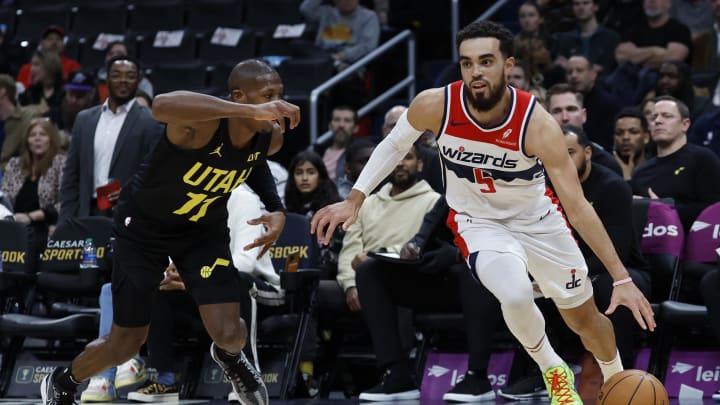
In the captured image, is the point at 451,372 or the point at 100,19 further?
the point at 100,19

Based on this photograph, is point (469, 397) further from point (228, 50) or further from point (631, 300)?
point (228, 50)

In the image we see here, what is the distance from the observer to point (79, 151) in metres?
8.27

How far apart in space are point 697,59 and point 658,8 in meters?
0.76

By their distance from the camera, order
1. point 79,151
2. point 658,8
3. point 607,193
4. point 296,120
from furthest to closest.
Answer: point 658,8, point 79,151, point 607,193, point 296,120

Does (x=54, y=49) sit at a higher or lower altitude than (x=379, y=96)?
higher

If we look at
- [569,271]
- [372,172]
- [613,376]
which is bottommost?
[613,376]

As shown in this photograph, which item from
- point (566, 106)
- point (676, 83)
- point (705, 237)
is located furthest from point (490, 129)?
point (676, 83)

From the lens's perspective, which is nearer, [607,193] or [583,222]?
[583,222]

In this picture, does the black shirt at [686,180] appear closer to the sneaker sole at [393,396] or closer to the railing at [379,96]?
the sneaker sole at [393,396]

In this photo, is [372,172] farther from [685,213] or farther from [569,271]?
[685,213]

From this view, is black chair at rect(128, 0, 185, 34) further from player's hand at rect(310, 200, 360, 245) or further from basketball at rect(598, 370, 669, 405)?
basketball at rect(598, 370, 669, 405)

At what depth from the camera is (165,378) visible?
23.7ft

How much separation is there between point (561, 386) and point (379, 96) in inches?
259

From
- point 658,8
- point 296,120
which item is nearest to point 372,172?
point 296,120
